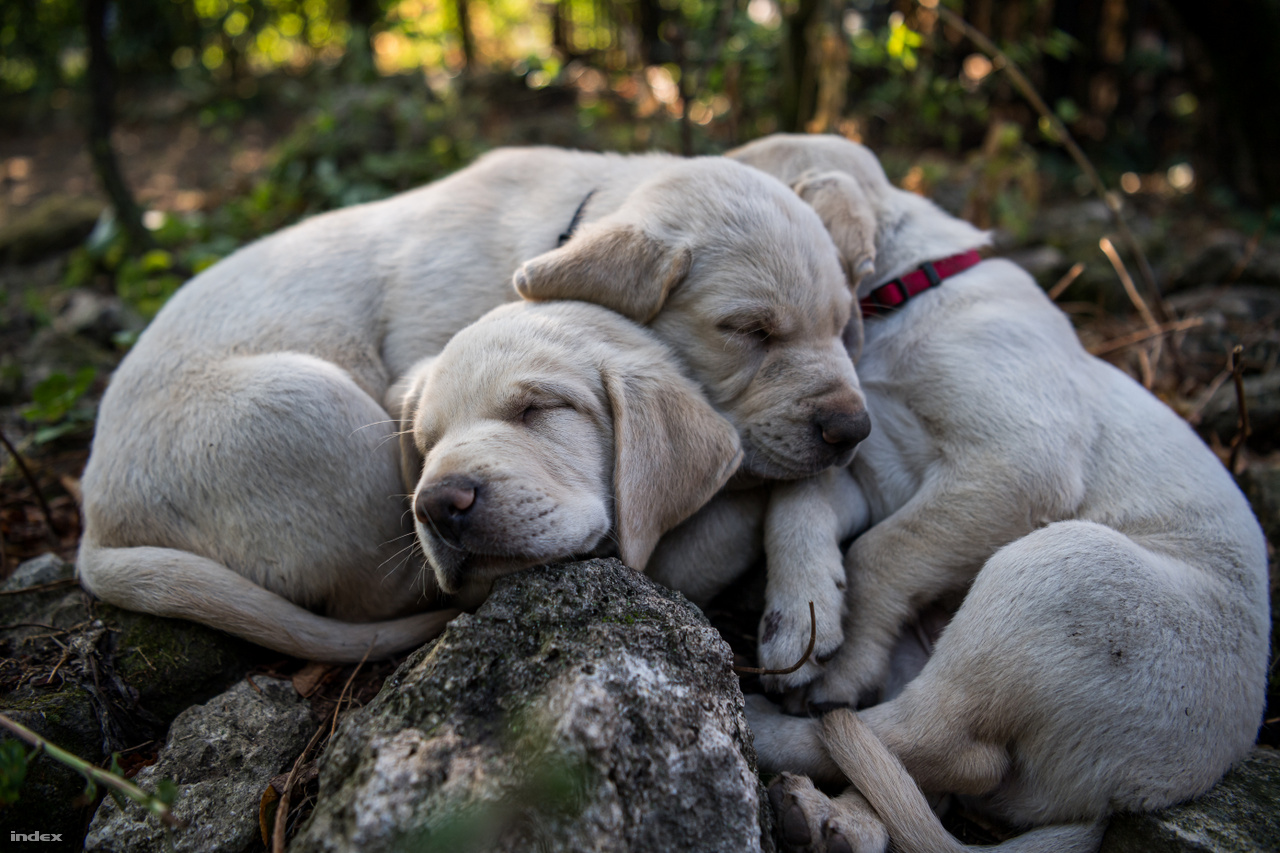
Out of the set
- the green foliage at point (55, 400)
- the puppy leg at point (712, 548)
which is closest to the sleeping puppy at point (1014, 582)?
the puppy leg at point (712, 548)

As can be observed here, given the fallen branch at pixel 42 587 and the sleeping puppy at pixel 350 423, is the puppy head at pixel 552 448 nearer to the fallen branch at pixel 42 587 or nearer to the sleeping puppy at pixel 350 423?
the sleeping puppy at pixel 350 423

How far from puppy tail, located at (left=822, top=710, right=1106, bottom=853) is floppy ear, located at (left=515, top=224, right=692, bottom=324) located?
180cm

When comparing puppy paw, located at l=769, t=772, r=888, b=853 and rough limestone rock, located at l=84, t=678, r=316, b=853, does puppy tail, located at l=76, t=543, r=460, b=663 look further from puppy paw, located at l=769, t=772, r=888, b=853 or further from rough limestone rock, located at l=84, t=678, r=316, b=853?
Answer: puppy paw, located at l=769, t=772, r=888, b=853

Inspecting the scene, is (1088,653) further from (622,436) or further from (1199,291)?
(1199,291)

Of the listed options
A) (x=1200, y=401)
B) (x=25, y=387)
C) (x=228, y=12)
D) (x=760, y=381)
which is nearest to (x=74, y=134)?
(x=228, y=12)

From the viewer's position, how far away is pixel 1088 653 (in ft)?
9.02

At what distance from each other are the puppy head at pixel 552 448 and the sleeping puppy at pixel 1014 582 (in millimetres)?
688

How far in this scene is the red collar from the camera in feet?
12.8

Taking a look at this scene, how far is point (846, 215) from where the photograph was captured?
3768mm

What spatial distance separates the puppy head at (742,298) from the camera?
325cm

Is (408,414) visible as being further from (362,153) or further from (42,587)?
(362,153)

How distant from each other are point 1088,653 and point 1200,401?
2.75 metres

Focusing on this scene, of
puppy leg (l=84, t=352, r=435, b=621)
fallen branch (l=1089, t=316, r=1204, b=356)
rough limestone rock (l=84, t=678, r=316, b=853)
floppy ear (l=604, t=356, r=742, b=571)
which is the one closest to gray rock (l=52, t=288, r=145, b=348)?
puppy leg (l=84, t=352, r=435, b=621)

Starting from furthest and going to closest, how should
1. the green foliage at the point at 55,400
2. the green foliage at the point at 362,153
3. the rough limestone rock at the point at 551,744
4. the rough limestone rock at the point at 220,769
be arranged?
the green foliage at the point at 362,153 → the green foliage at the point at 55,400 → the rough limestone rock at the point at 220,769 → the rough limestone rock at the point at 551,744
